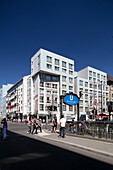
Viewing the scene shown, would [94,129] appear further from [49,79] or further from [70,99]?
[49,79]

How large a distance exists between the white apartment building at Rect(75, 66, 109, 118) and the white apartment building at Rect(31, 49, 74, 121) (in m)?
5.32

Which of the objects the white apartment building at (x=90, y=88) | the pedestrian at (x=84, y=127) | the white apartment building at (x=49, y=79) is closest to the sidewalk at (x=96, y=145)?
the pedestrian at (x=84, y=127)

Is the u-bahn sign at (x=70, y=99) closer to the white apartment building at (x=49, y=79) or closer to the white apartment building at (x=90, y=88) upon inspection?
the white apartment building at (x=49, y=79)

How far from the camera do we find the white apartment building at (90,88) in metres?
67.1

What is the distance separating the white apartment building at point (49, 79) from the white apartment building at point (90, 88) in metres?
5.32

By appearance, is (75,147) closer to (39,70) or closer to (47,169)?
(47,169)

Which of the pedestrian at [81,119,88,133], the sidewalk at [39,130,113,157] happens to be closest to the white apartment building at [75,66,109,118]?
the pedestrian at [81,119,88,133]

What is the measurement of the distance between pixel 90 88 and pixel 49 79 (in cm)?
1937

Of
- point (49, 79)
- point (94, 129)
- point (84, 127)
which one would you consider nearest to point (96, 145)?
point (94, 129)

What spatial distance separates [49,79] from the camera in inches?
2368

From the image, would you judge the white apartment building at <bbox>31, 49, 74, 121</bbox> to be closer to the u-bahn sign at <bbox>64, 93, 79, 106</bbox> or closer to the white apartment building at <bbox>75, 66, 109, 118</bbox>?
the white apartment building at <bbox>75, 66, 109, 118</bbox>

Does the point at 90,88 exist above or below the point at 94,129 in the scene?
above

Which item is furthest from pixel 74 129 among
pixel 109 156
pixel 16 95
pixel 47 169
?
pixel 16 95

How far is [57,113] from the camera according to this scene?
59750 mm
